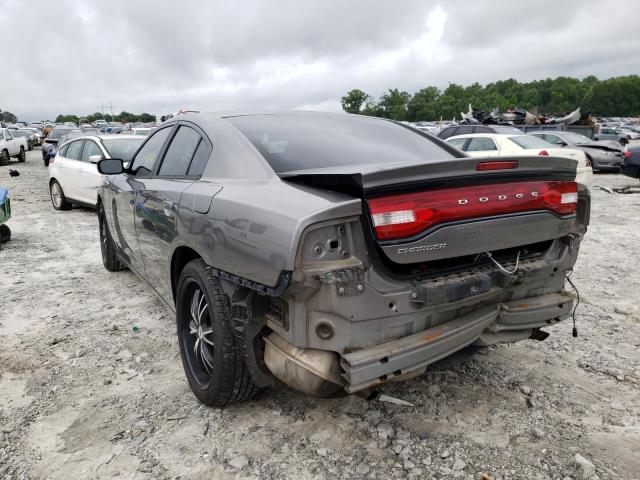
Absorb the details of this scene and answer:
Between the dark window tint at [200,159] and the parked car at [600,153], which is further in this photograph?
the parked car at [600,153]

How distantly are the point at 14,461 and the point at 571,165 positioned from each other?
126 inches

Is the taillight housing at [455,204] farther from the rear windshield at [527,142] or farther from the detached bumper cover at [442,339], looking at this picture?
the rear windshield at [527,142]

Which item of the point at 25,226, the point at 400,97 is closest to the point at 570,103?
the point at 400,97

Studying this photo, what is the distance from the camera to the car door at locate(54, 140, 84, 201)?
9253 mm

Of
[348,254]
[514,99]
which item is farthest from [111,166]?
[514,99]

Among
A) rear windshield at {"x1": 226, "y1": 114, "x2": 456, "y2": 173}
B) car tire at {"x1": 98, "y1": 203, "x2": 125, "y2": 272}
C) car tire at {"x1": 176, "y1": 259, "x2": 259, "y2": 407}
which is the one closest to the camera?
car tire at {"x1": 176, "y1": 259, "x2": 259, "y2": 407}

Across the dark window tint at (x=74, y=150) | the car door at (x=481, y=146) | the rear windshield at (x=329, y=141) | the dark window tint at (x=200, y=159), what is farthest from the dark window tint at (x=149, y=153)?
the car door at (x=481, y=146)

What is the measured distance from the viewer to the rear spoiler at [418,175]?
2.02m

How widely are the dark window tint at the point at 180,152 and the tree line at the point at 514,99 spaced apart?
267ft

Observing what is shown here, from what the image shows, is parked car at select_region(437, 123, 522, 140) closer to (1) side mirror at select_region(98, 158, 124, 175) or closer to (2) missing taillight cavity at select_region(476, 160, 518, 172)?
(1) side mirror at select_region(98, 158, 124, 175)

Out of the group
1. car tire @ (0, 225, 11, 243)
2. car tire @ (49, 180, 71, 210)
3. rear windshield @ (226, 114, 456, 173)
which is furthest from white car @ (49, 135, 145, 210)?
rear windshield @ (226, 114, 456, 173)

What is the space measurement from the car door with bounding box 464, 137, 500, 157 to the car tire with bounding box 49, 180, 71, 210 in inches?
341

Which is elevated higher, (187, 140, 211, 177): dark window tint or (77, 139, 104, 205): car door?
(187, 140, 211, 177): dark window tint

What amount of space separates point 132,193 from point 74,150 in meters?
6.96
